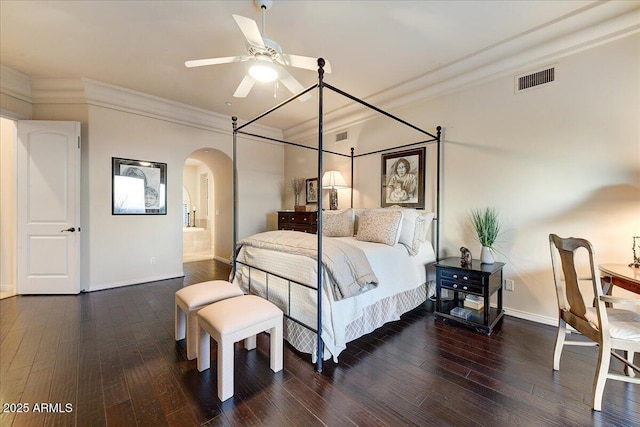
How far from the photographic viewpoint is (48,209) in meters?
3.75

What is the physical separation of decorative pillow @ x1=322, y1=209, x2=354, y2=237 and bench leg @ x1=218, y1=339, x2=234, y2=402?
2355 mm

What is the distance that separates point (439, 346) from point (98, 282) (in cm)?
Answer: 477

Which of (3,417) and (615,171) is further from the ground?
(615,171)

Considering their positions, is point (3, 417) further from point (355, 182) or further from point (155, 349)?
point (355, 182)

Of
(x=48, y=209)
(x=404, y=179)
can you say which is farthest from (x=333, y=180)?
(x=48, y=209)

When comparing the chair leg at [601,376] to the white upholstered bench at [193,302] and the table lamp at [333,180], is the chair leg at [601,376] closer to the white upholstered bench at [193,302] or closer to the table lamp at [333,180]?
the white upholstered bench at [193,302]

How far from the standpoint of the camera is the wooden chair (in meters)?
→ 1.56

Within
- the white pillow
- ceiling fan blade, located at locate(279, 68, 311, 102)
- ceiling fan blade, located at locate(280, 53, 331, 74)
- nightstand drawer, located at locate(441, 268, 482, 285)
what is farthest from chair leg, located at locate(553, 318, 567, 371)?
ceiling fan blade, located at locate(279, 68, 311, 102)

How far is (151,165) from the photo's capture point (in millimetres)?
4430

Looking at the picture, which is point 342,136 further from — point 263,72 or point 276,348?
point 276,348

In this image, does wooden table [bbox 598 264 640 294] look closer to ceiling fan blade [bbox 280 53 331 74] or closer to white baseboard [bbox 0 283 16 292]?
ceiling fan blade [bbox 280 53 331 74]

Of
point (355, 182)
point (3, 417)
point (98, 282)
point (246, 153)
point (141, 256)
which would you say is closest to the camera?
point (3, 417)

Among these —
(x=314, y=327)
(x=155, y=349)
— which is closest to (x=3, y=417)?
(x=155, y=349)

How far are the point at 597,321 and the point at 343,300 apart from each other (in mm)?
1685
